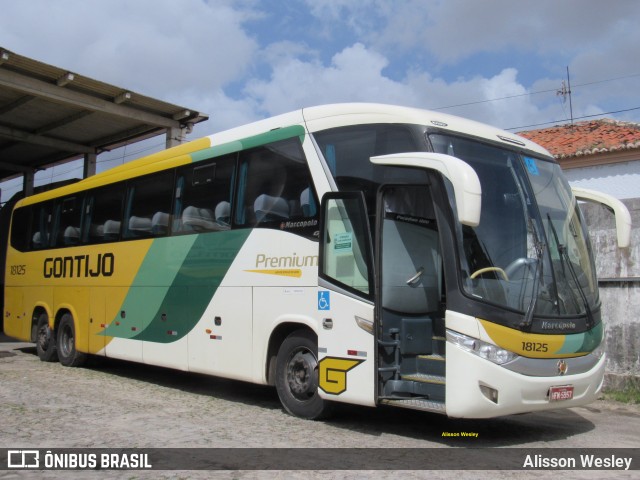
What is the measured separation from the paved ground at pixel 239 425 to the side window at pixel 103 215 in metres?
2.77

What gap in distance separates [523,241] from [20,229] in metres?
Answer: 12.7

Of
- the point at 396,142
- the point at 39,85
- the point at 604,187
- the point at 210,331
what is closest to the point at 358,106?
the point at 396,142

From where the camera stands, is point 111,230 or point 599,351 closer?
point 599,351

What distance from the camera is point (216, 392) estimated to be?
34.5 ft

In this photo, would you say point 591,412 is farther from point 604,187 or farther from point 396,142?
point 604,187

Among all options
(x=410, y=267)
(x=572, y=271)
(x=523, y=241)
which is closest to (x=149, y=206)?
(x=410, y=267)

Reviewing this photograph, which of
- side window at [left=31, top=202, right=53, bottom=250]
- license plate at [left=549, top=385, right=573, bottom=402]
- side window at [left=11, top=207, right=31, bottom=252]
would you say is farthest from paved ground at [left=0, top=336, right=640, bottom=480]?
side window at [left=11, top=207, right=31, bottom=252]

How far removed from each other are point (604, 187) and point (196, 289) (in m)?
14.4

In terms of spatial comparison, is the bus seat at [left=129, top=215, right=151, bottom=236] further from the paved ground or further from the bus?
the paved ground

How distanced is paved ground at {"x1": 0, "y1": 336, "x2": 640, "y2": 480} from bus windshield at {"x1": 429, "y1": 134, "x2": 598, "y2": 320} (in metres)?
1.58

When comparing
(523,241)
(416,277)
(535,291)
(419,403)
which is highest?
(523,241)

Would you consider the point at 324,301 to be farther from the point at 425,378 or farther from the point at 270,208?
the point at 270,208

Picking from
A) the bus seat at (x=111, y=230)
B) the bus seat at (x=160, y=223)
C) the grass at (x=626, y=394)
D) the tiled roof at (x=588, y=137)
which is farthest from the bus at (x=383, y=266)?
the tiled roof at (x=588, y=137)

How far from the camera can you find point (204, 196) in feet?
32.3
